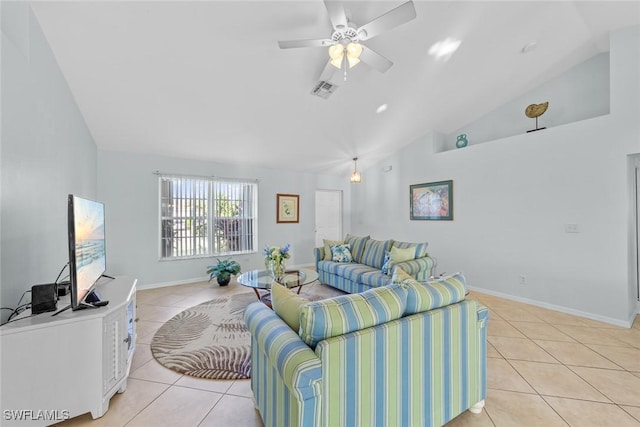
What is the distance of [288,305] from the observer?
4.63ft

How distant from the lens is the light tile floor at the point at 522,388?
1.60m

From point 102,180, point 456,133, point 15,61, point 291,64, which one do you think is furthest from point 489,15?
point 102,180

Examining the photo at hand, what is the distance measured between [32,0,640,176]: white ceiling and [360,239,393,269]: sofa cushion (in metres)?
2.00

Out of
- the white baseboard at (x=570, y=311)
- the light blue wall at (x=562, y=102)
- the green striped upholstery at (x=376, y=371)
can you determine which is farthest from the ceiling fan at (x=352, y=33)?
the white baseboard at (x=570, y=311)

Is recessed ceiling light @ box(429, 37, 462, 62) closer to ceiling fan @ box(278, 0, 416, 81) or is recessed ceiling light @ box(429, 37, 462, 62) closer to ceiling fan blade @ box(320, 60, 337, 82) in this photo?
ceiling fan @ box(278, 0, 416, 81)

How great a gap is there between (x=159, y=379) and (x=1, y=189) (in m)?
1.63

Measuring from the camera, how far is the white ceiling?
87.7 inches

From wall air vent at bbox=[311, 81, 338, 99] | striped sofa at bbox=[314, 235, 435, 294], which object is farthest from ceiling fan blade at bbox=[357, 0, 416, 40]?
striped sofa at bbox=[314, 235, 435, 294]

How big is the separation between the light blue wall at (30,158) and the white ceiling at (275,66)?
29 centimetres

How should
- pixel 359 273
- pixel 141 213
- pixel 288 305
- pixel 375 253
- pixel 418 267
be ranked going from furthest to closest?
pixel 141 213 < pixel 375 253 < pixel 359 273 < pixel 418 267 < pixel 288 305

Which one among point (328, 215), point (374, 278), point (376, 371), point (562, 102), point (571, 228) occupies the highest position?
point (562, 102)

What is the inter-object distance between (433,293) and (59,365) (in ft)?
7.10

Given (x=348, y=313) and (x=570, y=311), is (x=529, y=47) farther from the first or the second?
(x=348, y=313)

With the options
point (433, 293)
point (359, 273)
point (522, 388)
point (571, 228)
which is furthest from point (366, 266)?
point (571, 228)
